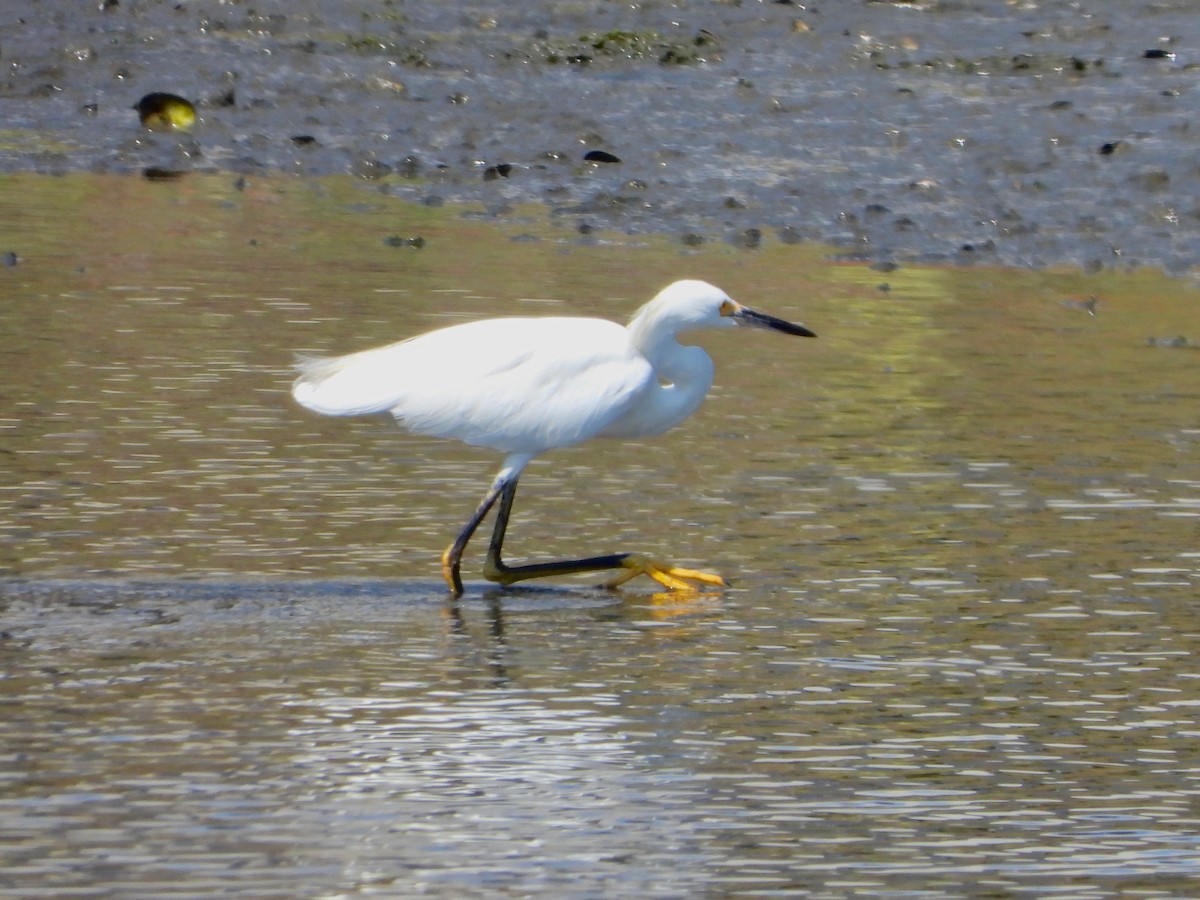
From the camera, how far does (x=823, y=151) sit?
1421 cm

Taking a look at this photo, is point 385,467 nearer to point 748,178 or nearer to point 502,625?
point 502,625

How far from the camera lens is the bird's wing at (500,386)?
6727 mm

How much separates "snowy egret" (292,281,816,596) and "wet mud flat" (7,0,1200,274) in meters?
5.36

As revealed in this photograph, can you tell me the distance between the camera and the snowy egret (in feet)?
22.1

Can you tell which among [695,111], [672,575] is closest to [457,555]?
[672,575]

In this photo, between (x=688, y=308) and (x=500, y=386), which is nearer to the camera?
(x=500, y=386)

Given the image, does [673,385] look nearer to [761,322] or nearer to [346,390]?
[761,322]

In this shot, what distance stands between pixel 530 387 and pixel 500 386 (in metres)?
0.09

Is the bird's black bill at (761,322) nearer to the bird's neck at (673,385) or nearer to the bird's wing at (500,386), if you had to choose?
the bird's neck at (673,385)

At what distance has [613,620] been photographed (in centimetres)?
647

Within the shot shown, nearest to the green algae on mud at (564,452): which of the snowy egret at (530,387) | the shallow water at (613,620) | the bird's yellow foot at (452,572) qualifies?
the shallow water at (613,620)

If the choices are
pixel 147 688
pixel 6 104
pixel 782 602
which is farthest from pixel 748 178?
pixel 147 688

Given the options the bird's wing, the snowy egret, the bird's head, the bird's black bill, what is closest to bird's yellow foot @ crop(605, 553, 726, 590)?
the snowy egret

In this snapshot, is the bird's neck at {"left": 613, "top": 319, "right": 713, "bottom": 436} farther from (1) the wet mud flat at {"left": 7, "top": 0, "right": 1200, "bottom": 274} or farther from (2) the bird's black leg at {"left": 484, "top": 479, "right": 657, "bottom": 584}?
(1) the wet mud flat at {"left": 7, "top": 0, "right": 1200, "bottom": 274}
